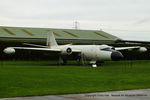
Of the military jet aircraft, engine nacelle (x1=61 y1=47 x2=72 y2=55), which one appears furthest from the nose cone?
engine nacelle (x1=61 y1=47 x2=72 y2=55)

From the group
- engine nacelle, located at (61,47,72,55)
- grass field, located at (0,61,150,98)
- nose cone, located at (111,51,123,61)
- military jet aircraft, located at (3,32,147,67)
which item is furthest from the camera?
engine nacelle, located at (61,47,72,55)

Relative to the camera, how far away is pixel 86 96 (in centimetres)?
1073

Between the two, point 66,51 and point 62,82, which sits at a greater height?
point 66,51

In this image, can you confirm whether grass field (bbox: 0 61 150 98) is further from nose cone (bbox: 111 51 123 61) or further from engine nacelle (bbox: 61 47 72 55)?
engine nacelle (bbox: 61 47 72 55)

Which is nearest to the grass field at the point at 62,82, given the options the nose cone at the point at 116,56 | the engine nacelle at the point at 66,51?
the nose cone at the point at 116,56

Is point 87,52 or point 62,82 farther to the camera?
point 87,52

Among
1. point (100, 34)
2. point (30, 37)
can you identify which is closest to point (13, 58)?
point (30, 37)

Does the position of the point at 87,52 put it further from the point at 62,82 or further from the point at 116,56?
the point at 62,82

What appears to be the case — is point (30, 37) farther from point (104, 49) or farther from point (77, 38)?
point (104, 49)

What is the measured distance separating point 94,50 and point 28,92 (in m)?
23.9

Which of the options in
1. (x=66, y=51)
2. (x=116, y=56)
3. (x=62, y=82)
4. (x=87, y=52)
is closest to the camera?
(x=62, y=82)

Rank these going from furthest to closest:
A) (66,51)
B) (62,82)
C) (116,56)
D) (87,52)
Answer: (66,51) → (87,52) → (116,56) → (62,82)

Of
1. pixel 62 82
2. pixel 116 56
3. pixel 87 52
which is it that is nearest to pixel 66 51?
pixel 87 52

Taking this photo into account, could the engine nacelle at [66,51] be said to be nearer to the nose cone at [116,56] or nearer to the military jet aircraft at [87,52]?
the military jet aircraft at [87,52]
